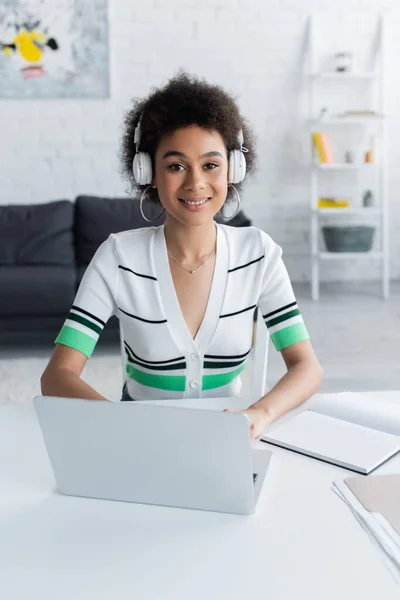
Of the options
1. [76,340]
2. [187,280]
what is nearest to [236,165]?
[187,280]

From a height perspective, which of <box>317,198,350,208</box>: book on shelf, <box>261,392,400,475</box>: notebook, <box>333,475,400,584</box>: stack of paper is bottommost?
<box>333,475,400,584</box>: stack of paper

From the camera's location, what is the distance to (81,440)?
2.69 feet

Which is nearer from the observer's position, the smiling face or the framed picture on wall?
the smiling face

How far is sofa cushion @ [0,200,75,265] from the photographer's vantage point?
4051 mm

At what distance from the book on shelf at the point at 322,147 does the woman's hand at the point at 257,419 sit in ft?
13.0

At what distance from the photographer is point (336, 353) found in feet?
11.6

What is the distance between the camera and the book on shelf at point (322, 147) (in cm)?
486

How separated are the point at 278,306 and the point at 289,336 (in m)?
0.07

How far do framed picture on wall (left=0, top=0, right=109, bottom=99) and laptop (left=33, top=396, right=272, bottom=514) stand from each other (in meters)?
4.46

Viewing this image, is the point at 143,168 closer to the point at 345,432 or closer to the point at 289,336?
the point at 289,336

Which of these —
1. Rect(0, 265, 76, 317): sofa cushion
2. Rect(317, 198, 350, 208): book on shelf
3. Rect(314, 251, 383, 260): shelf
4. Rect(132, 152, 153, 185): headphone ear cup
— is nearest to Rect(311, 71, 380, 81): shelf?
Rect(317, 198, 350, 208): book on shelf

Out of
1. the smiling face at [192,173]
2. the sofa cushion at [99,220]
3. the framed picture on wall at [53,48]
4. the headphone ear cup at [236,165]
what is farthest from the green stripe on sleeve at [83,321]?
the framed picture on wall at [53,48]

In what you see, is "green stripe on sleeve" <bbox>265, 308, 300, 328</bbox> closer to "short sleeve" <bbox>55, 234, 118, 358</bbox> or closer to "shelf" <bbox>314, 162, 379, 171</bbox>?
"short sleeve" <bbox>55, 234, 118, 358</bbox>

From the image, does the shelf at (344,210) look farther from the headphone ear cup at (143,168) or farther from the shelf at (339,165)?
the headphone ear cup at (143,168)
